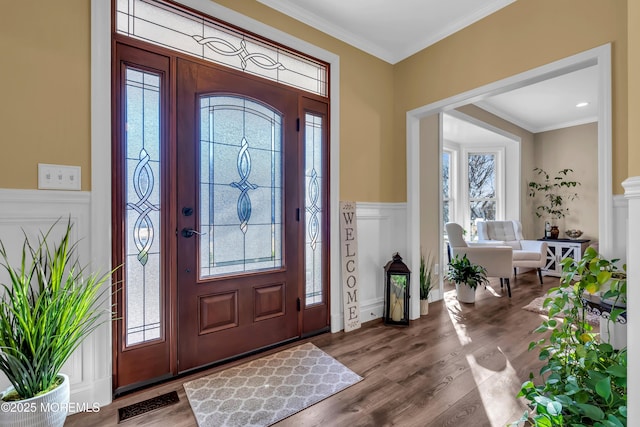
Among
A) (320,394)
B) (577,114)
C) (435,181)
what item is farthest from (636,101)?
(577,114)

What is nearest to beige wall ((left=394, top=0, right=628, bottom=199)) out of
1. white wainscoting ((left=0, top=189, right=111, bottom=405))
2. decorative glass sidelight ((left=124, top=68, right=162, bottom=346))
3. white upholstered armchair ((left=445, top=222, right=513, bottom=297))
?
white upholstered armchair ((left=445, top=222, right=513, bottom=297))

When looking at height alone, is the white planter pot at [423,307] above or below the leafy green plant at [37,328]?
below

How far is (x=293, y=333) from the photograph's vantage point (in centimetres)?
256

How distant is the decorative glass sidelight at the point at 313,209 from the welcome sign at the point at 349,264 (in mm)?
209

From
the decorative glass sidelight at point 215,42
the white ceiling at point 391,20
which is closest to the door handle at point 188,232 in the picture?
the decorative glass sidelight at point 215,42

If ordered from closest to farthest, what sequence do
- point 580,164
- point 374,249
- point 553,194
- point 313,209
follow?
point 313,209 < point 374,249 < point 580,164 < point 553,194

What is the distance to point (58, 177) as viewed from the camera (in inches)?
64.4

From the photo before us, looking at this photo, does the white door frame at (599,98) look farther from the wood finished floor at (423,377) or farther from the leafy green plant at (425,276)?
the wood finished floor at (423,377)

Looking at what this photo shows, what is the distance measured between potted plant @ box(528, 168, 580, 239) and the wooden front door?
5335mm

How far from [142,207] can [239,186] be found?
25.7 inches

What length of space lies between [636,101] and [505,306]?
10.2 feet

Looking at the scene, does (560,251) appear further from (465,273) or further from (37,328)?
(37,328)

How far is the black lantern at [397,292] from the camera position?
2.94m

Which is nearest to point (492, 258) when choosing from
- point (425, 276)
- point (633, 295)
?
point (425, 276)
